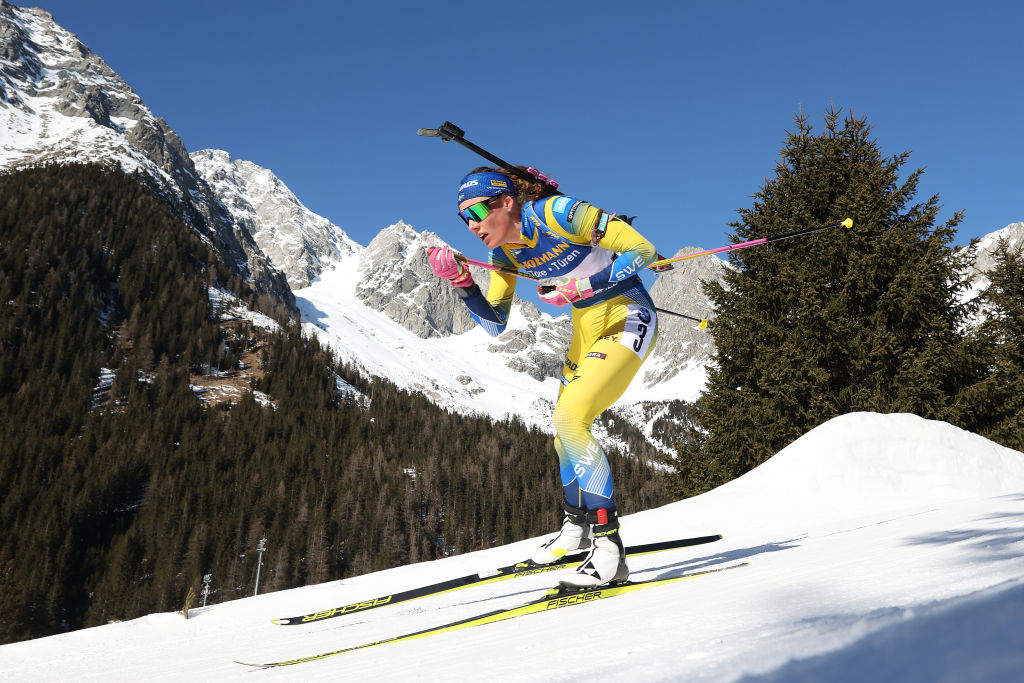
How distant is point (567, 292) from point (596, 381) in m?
0.73

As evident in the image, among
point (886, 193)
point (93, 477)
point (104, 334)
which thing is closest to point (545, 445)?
point (93, 477)

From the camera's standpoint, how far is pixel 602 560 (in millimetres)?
3678

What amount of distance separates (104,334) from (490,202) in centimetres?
12029

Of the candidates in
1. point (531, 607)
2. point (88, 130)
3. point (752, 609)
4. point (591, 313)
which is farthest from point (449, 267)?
point (88, 130)

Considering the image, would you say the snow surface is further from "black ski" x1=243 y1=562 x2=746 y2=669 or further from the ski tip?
"black ski" x1=243 y1=562 x2=746 y2=669

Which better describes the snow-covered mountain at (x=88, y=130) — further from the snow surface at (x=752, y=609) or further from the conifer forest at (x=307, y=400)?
the snow surface at (x=752, y=609)

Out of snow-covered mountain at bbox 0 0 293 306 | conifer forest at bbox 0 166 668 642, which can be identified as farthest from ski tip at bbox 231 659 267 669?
snow-covered mountain at bbox 0 0 293 306

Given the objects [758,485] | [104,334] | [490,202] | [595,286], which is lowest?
[758,485]

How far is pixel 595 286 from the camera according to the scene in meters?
4.16

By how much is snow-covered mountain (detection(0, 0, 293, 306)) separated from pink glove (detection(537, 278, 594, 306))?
15770 centimetres

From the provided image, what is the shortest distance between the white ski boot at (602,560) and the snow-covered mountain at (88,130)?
159 metres

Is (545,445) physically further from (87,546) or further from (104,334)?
(104,334)

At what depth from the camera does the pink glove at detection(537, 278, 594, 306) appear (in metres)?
4.21

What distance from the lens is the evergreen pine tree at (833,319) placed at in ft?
42.2
